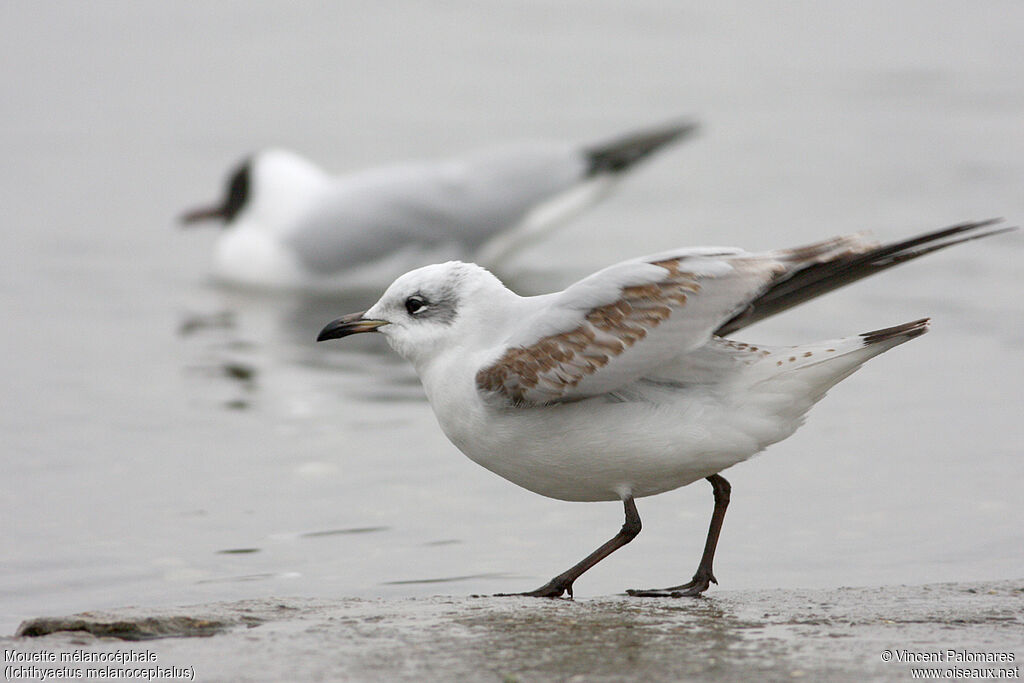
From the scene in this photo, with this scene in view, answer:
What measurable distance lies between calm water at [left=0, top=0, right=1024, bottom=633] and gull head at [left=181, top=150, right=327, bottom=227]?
48 centimetres

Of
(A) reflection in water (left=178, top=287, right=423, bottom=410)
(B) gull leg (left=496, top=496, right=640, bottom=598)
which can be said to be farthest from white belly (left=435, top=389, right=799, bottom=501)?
(A) reflection in water (left=178, top=287, right=423, bottom=410)

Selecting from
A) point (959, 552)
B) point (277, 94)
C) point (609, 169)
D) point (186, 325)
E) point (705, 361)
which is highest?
point (277, 94)

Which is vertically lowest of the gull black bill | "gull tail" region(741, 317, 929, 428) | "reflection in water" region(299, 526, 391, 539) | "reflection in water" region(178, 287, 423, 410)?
"reflection in water" region(299, 526, 391, 539)

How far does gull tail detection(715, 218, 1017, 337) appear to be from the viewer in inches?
196

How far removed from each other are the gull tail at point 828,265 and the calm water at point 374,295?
4.47ft

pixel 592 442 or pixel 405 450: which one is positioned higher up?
pixel 405 450

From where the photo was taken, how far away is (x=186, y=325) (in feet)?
34.7

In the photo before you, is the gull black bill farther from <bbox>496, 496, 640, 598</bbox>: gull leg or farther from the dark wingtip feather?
the dark wingtip feather

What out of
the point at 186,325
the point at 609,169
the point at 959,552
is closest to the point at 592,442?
the point at 959,552

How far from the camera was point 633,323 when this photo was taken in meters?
5.04

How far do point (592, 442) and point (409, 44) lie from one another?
42.7 ft

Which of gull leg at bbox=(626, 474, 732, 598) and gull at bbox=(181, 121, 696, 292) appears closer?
gull leg at bbox=(626, 474, 732, 598)

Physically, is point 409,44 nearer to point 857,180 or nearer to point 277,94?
point 277,94

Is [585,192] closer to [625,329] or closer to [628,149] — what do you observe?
[628,149]
